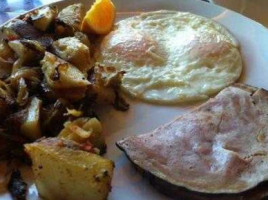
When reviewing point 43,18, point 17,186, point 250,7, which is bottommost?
point 17,186

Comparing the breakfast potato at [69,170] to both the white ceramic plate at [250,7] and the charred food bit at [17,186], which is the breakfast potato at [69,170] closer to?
the charred food bit at [17,186]

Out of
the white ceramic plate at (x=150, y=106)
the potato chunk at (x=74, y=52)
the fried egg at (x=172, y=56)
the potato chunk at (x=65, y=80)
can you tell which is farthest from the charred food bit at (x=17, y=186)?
the fried egg at (x=172, y=56)

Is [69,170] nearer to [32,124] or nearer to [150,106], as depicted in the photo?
[32,124]

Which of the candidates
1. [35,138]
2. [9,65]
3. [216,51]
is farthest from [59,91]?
[216,51]

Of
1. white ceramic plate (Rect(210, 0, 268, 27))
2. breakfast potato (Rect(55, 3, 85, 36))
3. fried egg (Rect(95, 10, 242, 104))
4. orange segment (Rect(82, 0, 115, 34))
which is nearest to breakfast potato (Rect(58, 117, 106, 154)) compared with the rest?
fried egg (Rect(95, 10, 242, 104))

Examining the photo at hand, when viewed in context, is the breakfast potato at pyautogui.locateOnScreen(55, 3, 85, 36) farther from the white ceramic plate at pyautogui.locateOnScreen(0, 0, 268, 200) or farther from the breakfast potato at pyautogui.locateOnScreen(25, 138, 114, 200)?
the breakfast potato at pyautogui.locateOnScreen(25, 138, 114, 200)

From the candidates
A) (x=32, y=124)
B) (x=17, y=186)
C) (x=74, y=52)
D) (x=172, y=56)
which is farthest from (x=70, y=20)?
(x=17, y=186)
